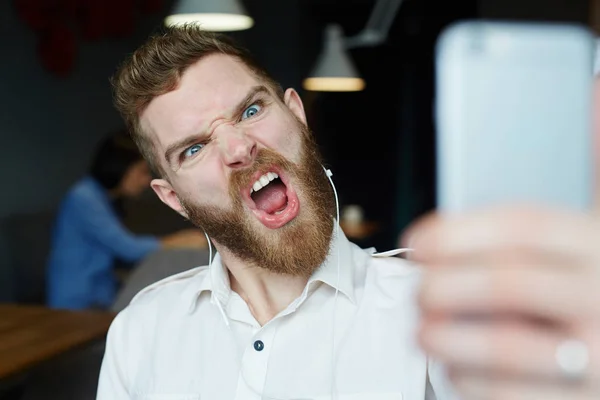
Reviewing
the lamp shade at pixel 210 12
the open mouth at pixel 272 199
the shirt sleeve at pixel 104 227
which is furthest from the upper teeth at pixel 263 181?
the shirt sleeve at pixel 104 227

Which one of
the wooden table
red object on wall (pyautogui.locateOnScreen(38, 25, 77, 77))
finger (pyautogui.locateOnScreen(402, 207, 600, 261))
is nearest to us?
finger (pyautogui.locateOnScreen(402, 207, 600, 261))

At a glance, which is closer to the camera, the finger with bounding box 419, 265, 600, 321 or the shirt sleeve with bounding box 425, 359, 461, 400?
the finger with bounding box 419, 265, 600, 321

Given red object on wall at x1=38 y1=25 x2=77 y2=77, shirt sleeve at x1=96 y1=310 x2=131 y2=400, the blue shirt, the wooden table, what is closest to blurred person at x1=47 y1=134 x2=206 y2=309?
the blue shirt

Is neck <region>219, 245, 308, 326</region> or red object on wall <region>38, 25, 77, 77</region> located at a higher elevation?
red object on wall <region>38, 25, 77, 77</region>

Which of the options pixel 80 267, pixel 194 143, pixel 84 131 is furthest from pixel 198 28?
pixel 84 131

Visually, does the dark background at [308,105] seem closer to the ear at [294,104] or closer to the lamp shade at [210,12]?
the lamp shade at [210,12]

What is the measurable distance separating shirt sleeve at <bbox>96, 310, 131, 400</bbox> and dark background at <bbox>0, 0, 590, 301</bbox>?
1555 mm

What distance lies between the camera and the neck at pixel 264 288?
0.97 m

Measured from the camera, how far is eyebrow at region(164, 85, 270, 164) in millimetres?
904

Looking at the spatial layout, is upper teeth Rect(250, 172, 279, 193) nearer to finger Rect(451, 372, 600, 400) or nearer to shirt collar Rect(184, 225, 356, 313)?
shirt collar Rect(184, 225, 356, 313)

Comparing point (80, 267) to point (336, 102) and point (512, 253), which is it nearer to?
point (512, 253)

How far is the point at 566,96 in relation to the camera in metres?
0.34

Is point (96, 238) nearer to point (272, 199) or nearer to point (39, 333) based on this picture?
point (39, 333)

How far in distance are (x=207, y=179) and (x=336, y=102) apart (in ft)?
12.1
